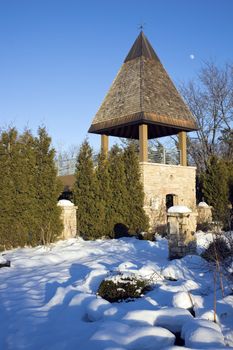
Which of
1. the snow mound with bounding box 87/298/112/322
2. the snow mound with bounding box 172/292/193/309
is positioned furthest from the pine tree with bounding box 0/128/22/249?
the snow mound with bounding box 172/292/193/309

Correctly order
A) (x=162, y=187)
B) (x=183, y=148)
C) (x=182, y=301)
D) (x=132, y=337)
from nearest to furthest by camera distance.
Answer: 1. (x=132, y=337)
2. (x=182, y=301)
3. (x=162, y=187)
4. (x=183, y=148)

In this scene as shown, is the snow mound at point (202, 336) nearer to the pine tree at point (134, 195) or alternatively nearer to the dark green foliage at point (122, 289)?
the dark green foliage at point (122, 289)

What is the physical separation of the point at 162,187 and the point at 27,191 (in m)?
6.68

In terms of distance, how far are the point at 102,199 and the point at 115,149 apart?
7.89 ft

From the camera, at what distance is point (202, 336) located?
371cm

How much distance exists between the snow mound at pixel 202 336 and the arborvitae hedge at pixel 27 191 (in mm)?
8785

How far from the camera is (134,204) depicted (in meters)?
15.1

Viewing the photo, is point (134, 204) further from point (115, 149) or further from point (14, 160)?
point (14, 160)

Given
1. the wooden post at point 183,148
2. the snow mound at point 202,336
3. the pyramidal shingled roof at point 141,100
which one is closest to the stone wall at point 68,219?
the pyramidal shingled roof at point 141,100

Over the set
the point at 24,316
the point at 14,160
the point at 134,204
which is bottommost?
the point at 24,316

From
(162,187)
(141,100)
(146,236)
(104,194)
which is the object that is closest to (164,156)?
(162,187)

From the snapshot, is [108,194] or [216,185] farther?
[216,185]

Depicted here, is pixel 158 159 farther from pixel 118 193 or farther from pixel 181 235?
pixel 181 235

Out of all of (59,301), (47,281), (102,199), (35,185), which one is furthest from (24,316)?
(102,199)
